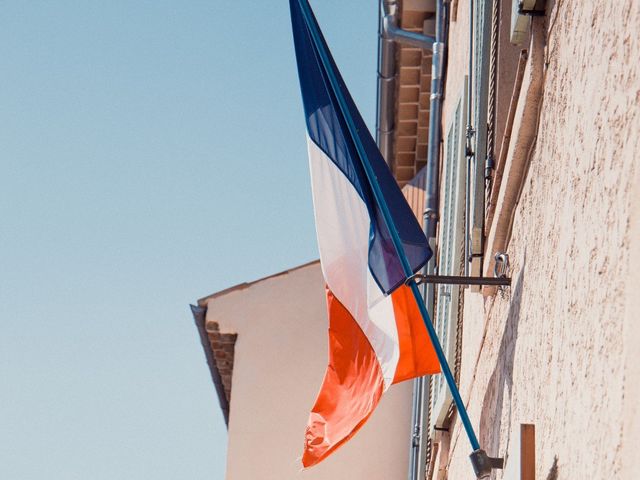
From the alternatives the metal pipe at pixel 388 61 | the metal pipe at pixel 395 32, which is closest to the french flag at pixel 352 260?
the metal pipe at pixel 395 32

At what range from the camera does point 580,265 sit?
3.24m

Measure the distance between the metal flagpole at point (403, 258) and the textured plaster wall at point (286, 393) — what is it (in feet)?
23.2

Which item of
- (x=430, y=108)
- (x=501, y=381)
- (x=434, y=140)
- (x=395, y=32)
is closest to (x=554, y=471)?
(x=501, y=381)

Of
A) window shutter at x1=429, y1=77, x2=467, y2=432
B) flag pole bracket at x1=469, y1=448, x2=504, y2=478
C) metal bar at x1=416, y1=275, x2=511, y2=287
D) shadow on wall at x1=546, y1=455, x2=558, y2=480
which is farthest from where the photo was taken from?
window shutter at x1=429, y1=77, x2=467, y2=432

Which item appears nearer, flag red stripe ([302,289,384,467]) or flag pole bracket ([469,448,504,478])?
flag pole bracket ([469,448,504,478])

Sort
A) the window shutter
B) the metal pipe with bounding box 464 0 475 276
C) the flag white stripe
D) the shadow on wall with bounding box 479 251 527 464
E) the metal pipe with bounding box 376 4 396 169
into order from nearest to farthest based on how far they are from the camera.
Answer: the shadow on wall with bounding box 479 251 527 464 < the flag white stripe < the metal pipe with bounding box 464 0 475 276 < the window shutter < the metal pipe with bounding box 376 4 396 169

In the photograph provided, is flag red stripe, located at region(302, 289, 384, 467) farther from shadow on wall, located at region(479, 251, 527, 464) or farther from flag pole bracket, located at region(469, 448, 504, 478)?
flag pole bracket, located at region(469, 448, 504, 478)

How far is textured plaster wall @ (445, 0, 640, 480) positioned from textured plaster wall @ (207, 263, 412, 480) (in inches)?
284

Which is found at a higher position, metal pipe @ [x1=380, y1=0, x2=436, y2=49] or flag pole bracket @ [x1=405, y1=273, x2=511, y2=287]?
metal pipe @ [x1=380, y1=0, x2=436, y2=49]

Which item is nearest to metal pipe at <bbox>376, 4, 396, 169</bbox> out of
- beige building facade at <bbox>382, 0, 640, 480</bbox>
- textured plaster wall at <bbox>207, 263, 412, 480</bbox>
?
textured plaster wall at <bbox>207, 263, 412, 480</bbox>

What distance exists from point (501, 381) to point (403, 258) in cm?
54

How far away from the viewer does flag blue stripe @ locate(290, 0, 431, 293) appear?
466cm

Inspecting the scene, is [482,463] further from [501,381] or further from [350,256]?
[350,256]

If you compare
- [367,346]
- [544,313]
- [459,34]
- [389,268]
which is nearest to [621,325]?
[544,313]
